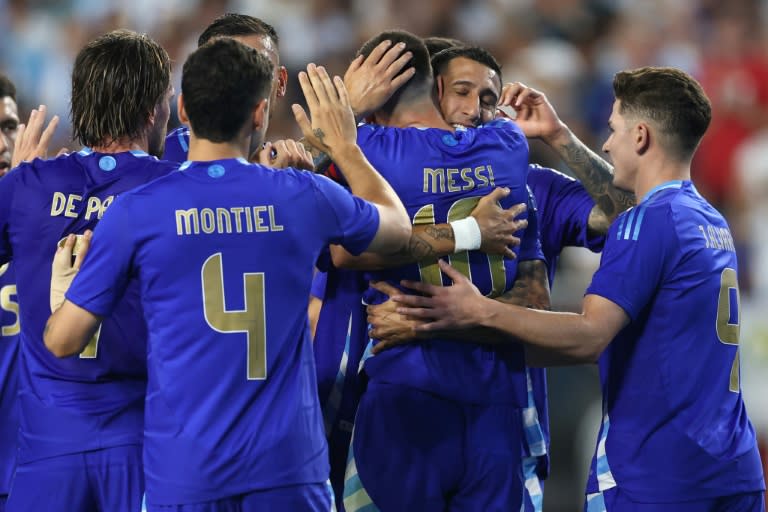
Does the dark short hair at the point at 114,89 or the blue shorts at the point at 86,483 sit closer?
the blue shorts at the point at 86,483

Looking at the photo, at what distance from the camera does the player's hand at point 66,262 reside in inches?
168

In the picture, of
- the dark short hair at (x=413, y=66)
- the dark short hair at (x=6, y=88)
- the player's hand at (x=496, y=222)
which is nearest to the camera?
the player's hand at (x=496, y=222)

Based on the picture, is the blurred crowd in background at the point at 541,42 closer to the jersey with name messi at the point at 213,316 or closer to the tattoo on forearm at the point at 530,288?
the tattoo on forearm at the point at 530,288

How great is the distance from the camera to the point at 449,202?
16.8 ft

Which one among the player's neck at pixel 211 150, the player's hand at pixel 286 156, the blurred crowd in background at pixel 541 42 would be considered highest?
the blurred crowd in background at pixel 541 42

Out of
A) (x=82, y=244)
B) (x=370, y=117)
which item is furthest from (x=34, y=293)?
(x=370, y=117)

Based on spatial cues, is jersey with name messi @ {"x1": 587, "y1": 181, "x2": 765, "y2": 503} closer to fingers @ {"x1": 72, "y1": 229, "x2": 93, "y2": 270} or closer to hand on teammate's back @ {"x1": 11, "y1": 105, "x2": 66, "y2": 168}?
fingers @ {"x1": 72, "y1": 229, "x2": 93, "y2": 270}

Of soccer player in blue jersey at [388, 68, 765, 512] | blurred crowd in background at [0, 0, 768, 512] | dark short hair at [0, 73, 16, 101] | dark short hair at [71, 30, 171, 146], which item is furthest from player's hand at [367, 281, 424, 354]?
blurred crowd in background at [0, 0, 768, 512]

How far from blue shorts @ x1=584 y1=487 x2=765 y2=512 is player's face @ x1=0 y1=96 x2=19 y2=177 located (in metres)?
3.52

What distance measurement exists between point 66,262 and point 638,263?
86.3 inches

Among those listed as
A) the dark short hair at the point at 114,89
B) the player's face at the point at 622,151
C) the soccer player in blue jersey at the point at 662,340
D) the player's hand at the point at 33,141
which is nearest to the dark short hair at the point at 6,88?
the player's hand at the point at 33,141

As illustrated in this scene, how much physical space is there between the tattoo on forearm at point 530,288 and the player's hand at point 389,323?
540 millimetres

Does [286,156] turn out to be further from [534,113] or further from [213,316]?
[534,113]

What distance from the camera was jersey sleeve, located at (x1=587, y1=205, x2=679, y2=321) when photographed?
4.62 meters
